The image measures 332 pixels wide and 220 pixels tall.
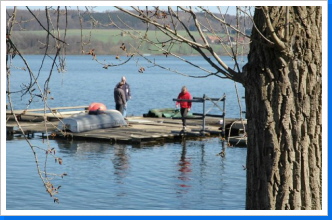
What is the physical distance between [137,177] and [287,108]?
1271 centimetres

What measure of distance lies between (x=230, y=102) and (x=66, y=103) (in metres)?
12.2

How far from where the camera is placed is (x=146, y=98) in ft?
203

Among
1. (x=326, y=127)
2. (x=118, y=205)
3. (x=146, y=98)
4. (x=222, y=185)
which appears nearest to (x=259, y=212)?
(x=326, y=127)

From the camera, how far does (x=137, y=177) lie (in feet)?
60.1

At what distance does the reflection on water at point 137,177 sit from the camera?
15297mm

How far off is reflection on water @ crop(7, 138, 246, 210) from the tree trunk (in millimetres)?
8921

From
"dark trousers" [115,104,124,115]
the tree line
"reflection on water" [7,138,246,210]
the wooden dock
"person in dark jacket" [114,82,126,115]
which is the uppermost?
the tree line

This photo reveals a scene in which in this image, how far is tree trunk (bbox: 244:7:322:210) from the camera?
5824 mm

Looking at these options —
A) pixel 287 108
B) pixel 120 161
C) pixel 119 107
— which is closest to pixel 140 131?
pixel 119 107

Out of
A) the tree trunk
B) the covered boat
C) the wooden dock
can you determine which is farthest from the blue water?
the tree trunk

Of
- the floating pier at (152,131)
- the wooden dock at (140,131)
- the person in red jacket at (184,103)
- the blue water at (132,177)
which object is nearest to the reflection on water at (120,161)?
the blue water at (132,177)

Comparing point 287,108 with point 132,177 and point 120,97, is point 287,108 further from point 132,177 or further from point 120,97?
point 120,97

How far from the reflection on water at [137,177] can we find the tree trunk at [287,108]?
8921mm

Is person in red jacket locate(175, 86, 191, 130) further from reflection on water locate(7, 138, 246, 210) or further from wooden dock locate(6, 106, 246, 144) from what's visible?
reflection on water locate(7, 138, 246, 210)
